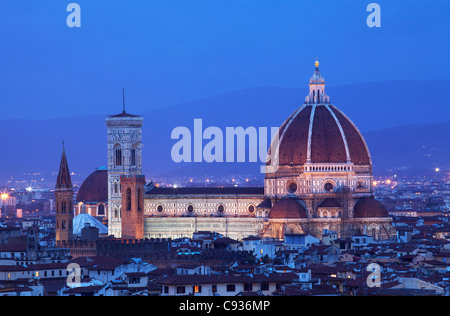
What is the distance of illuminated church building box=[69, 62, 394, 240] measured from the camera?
95.6 metres

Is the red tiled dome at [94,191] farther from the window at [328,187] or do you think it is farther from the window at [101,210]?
the window at [328,187]

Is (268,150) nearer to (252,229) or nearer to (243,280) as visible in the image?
(252,229)

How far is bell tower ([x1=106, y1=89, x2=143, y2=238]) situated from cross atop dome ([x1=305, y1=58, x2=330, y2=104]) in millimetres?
12992

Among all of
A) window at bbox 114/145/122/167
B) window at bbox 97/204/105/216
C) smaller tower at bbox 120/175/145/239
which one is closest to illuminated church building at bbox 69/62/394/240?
smaller tower at bbox 120/175/145/239

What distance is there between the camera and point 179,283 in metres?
44.2

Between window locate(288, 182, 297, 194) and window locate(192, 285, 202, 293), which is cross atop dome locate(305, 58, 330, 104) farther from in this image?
window locate(192, 285, 202, 293)

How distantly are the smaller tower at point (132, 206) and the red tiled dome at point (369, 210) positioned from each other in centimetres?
1545

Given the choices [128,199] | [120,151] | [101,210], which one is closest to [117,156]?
[120,151]

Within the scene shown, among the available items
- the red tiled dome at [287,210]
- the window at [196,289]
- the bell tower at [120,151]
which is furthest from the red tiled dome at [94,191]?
the window at [196,289]

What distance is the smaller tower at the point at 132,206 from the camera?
9962 centimetres

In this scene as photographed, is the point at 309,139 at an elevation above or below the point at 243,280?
above

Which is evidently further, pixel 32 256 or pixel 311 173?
pixel 311 173

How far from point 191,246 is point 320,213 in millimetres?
17466
